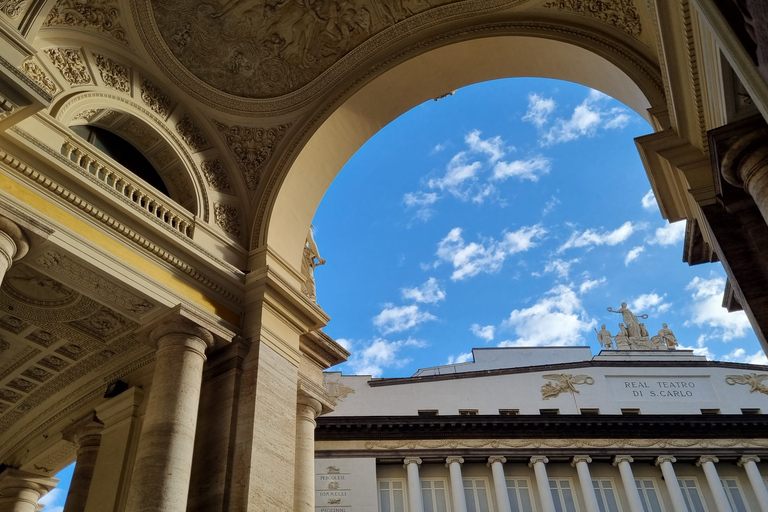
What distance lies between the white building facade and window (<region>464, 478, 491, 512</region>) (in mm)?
61

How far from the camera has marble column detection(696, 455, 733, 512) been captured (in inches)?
1206

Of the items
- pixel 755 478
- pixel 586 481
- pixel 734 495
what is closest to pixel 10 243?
pixel 586 481

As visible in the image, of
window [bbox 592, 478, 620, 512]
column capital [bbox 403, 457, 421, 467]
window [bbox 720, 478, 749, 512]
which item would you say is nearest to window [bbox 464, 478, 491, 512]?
column capital [bbox 403, 457, 421, 467]

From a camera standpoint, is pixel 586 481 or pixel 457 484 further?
pixel 586 481

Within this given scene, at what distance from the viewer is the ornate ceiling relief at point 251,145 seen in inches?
476

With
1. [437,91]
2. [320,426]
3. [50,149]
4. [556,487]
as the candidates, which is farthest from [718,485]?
[50,149]

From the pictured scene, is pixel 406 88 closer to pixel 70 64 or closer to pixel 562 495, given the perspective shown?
pixel 70 64

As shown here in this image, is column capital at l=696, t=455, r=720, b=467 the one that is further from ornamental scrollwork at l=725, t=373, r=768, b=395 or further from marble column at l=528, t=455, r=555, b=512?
marble column at l=528, t=455, r=555, b=512

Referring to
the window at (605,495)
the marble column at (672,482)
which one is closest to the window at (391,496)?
the window at (605,495)

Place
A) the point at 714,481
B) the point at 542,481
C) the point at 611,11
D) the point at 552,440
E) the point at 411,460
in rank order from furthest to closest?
the point at 552,440 < the point at 714,481 < the point at 542,481 < the point at 411,460 < the point at 611,11

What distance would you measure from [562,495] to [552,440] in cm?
257

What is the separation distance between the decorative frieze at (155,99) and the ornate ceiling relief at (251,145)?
38.9 inches

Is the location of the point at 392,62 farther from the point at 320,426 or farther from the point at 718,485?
the point at 718,485

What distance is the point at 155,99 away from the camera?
11.3 metres
